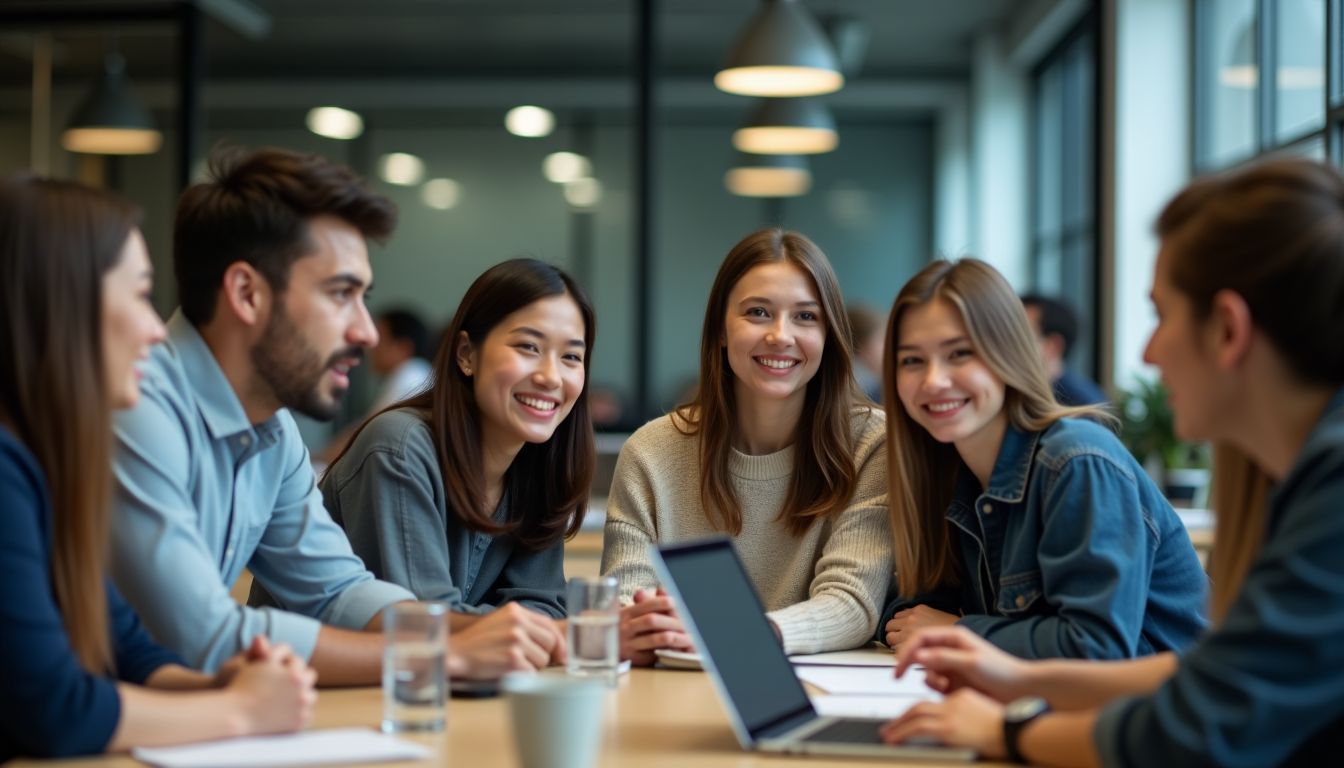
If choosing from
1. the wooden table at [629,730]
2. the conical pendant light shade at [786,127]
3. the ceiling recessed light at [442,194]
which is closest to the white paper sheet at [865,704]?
the wooden table at [629,730]

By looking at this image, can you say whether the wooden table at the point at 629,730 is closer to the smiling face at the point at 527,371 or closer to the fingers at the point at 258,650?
the fingers at the point at 258,650

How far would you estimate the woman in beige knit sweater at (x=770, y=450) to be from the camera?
2.31 meters

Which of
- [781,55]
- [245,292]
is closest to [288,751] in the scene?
[245,292]

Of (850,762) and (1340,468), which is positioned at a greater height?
(1340,468)

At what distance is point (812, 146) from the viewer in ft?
21.9

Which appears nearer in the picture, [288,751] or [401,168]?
[288,751]

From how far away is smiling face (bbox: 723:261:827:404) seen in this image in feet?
7.82

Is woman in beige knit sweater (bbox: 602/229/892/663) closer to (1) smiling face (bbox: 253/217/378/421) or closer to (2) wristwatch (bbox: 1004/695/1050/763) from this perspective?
(1) smiling face (bbox: 253/217/378/421)

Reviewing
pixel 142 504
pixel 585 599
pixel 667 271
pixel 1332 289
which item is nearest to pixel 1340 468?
pixel 1332 289

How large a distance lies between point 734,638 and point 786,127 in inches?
205

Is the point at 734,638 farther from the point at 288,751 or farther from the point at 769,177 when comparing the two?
the point at 769,177

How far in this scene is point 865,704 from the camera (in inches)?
64.1

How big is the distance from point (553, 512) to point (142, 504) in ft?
2.79

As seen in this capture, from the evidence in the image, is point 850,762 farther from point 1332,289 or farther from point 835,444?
point 835,444
